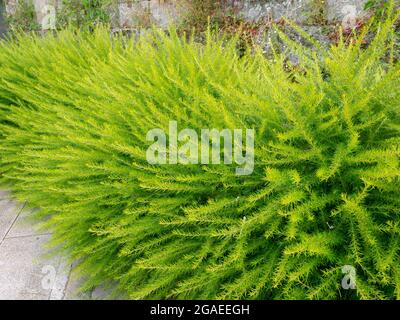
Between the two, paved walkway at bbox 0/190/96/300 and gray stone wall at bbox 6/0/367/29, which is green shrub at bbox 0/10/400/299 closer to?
paved walkway at bbox 0/190/96/300

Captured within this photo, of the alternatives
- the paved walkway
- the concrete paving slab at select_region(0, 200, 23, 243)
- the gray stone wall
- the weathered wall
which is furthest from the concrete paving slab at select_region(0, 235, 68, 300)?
the gray stone wall

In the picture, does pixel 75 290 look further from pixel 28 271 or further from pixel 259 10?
pixel 259 10

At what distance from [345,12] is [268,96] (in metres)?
2.79

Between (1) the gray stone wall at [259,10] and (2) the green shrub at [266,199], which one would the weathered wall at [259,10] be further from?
(2) the green shrub at [266,199]

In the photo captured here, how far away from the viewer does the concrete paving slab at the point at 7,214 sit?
232 cm

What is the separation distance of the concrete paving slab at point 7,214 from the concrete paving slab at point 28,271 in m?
0.12

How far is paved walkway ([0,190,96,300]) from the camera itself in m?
1.76

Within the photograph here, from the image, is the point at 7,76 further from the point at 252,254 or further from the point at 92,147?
the point at 252,254

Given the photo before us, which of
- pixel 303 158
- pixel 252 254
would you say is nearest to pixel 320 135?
pixel 303 158

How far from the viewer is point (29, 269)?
1.94 m

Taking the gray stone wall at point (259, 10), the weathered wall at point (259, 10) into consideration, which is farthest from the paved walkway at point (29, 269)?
the gray stone wall at point (259, 10)

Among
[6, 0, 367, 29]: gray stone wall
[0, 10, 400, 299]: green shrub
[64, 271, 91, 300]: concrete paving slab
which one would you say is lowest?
[64, 271, 91, 300]: concrete paving slab

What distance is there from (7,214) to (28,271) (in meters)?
0.72
